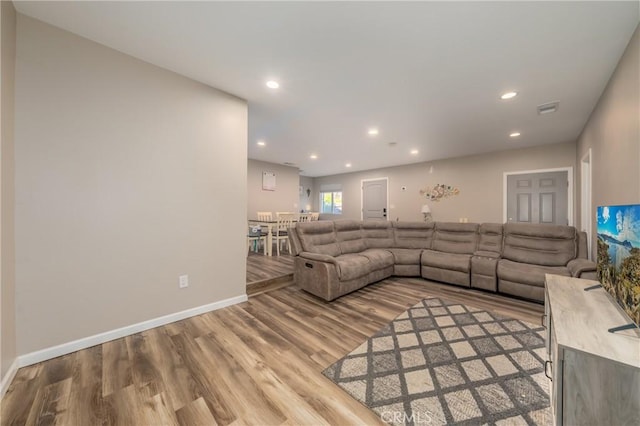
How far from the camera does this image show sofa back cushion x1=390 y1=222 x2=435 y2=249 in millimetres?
4410

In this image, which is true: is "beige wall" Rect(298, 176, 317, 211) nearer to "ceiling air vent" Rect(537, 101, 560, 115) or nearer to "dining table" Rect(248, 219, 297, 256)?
"dining table" Rect(248, 219, 297, 256)

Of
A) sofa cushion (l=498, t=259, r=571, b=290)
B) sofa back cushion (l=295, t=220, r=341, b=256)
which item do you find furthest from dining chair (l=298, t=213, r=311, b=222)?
sofa cushion (l=498, t=259, r=571, b=290)

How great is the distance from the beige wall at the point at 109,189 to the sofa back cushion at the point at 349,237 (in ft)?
6.22

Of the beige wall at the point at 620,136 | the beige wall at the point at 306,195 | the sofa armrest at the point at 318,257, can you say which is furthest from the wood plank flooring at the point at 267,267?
the beige wall at the point at 306,195

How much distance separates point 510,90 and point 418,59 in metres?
1.31

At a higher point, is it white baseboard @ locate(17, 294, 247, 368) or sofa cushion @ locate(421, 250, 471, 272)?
sofa cushion @ locate(421, 250, 471, 272)

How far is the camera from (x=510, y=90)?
8.25 ft

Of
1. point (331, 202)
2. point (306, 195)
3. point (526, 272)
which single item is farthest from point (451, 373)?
point (306, 195)

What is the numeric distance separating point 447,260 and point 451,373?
2.32 m

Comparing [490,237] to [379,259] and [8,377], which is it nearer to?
[379,259]

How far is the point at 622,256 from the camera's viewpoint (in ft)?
4.21

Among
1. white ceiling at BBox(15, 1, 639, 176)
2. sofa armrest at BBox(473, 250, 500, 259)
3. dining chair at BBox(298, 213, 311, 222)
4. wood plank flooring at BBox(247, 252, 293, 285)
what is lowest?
wood plank flooring at BBox(247, 252, 293, 285)

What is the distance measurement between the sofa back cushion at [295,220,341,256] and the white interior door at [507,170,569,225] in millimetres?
4086

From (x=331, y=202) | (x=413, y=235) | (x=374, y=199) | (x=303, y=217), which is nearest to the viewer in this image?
(x=413, y=235)
